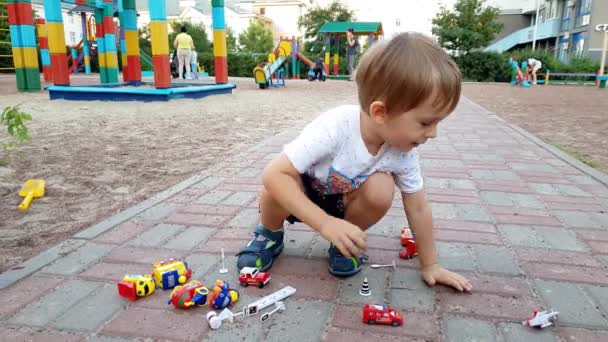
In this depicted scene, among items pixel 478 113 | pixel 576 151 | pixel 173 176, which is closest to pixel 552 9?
pixel 478 113

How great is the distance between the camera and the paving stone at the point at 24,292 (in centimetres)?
186

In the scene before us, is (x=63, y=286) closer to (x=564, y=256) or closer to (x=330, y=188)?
(x=330, y=188)

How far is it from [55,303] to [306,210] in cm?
106

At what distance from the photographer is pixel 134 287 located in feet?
6.20

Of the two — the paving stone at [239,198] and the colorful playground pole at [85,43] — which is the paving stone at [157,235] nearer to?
the paving stone at [239,198]

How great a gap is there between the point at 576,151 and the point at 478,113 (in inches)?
151

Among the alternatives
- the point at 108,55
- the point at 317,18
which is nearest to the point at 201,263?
the point at 108,55

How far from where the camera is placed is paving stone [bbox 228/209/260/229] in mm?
2805

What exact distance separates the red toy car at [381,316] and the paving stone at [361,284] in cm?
18

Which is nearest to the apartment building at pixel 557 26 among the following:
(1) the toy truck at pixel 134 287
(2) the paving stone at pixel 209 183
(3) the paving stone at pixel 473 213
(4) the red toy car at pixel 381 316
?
(3) the paving stone at pixel 473 213

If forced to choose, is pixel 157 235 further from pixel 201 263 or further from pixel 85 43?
pixel 85 43

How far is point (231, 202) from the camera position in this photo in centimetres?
324

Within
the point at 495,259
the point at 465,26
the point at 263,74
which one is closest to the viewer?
the point at 495,259

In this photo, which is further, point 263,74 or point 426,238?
point 263,74
